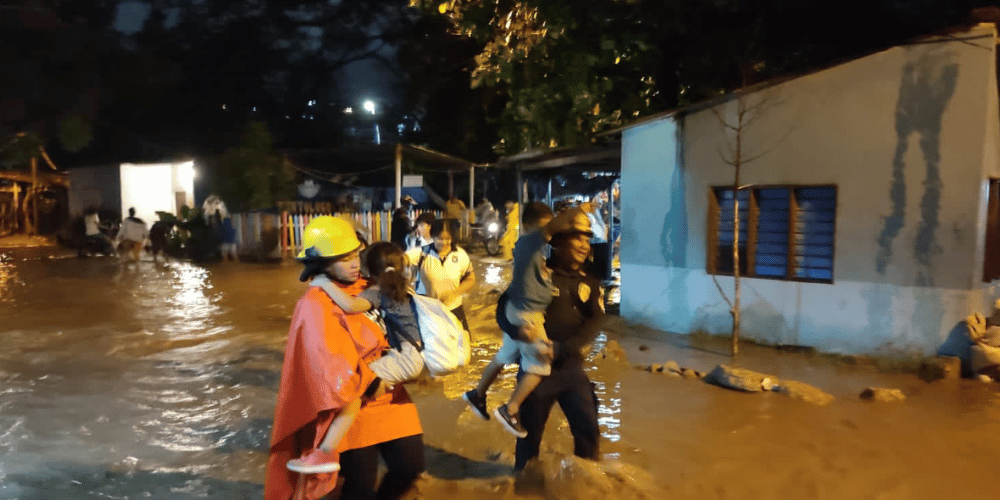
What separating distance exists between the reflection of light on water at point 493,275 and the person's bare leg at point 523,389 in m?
9.41

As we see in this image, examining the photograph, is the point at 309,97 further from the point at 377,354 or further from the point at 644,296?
the point at 377,354

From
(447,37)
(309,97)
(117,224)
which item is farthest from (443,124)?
(117,224)

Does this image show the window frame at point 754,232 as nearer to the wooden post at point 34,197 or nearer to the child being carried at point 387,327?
the child being carried at point 387,327

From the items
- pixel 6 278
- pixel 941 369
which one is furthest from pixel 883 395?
pixel 6 278

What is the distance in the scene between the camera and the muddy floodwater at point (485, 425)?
14.1 ft

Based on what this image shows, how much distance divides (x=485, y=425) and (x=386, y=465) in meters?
2.38

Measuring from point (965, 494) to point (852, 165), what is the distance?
3.88 m

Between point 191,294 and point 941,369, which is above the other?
point 941,369

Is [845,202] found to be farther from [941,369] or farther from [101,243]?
[101,243]

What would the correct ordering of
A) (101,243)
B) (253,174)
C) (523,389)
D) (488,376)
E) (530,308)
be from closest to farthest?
(530,308) → (523,389) → (488,376) → (253,174) → (101,243)

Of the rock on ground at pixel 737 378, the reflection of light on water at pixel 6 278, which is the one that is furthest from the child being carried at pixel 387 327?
the reflection of light on water at pixel 6 278

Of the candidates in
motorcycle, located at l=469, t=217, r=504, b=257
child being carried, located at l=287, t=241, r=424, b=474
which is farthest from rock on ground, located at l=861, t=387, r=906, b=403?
motorcycle, located at l=469, t=217, r=504, b=257

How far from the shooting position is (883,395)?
5.91 metres

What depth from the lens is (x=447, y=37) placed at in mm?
23297
